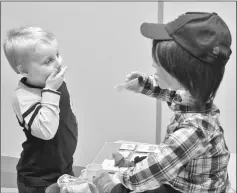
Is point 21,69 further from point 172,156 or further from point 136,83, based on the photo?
point 172,156

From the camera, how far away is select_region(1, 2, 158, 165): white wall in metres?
1.75

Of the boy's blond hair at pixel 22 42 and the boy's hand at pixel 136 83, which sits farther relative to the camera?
the boy's hand at pixel 136 83

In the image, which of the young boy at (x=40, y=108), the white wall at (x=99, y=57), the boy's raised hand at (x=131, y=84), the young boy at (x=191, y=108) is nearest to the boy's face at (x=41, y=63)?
the young boy at (x=40, y=108)

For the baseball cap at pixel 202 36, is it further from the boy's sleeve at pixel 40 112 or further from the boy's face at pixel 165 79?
the boy's sleeve at pixel 40 112

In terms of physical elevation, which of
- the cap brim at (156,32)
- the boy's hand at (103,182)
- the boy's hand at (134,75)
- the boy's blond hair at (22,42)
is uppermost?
the cap brim at (156,32)

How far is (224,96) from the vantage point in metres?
1.83

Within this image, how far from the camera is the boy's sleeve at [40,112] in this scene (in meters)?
0.99

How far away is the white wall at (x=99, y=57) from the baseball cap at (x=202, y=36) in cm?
97

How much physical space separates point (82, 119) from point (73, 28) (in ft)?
1.62

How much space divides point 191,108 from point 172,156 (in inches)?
5.1

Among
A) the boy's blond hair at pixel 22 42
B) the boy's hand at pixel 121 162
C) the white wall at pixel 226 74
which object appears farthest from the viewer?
the white wall at pixel 226 74

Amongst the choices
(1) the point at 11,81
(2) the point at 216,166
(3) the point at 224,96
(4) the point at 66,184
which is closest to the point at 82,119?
(1) the point at 11,81

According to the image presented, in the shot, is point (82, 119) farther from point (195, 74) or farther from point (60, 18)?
point (195, 74)

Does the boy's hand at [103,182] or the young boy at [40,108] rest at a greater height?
the young boy at [40,108]
